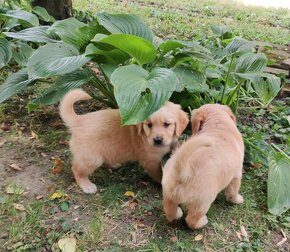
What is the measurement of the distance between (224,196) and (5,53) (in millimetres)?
2599

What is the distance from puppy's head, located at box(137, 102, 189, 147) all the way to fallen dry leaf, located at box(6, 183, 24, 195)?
1067 mm

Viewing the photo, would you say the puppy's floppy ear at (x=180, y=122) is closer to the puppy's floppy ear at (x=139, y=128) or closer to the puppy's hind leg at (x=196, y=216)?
the puppy's floppy ear at (x=139, y=128)

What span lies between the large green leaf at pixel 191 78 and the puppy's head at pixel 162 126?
451 mm

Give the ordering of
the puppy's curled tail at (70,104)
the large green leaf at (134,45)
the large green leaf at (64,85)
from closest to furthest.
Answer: the large green leaf at (134,45), the puppy's curled tail at (70,104), the large green leaf at (64,85)

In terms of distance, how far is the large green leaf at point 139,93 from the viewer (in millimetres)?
2830

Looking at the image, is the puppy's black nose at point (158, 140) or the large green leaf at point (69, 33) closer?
the puppy's black nose at point (158, 140)

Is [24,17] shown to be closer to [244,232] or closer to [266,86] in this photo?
[266,86]

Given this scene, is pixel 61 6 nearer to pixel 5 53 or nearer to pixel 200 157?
pixel 5 53

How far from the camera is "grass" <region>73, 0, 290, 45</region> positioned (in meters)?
7.64

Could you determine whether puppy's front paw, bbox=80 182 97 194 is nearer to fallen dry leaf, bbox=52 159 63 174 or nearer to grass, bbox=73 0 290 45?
fallen dry leaf, bbox=52 159 63 174

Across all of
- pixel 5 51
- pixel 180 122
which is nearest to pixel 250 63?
pixel 180 122

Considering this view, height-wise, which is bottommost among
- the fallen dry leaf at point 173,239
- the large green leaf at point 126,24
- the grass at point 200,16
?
the grass at point 200,16

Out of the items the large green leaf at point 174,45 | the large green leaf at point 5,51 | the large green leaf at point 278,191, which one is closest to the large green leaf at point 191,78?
the large green leaf at point 174,45

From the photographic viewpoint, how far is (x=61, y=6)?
21.0 feet
